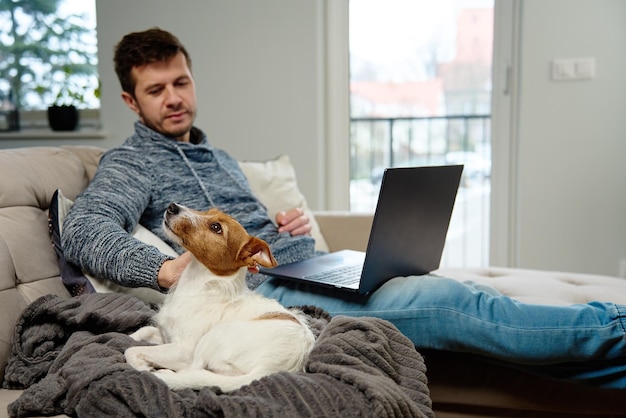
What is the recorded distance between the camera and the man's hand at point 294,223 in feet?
6.18

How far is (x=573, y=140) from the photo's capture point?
3113mm

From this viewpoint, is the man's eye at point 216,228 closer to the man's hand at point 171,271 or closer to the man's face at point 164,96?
the man's hand at point 171,271

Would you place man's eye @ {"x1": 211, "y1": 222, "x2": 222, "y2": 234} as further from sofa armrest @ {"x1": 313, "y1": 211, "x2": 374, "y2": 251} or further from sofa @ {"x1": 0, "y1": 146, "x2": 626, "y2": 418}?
sofa armrest @ {"x1": 313, "y1": 211, "x2": 374, "y2": 251}

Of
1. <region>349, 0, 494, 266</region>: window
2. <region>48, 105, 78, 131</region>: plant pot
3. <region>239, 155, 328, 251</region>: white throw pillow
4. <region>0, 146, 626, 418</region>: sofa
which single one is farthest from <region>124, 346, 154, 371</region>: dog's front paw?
<region>48, 105, 78, 131</region>: plant pot

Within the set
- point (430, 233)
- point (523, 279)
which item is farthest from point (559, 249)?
point (430, 233)

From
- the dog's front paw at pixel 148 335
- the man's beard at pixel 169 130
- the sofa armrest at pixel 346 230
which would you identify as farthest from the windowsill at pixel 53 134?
the dog's front paw at pixel 148 335

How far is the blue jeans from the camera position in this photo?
133 cm

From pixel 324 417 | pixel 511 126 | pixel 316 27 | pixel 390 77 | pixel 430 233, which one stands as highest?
pixel 316 27

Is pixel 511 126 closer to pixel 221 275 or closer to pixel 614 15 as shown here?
pixel 614 15

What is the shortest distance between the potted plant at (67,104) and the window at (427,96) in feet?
5.10

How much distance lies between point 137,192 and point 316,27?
1.94 m

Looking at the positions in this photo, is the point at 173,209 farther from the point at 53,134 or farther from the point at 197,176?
the point at 53,134

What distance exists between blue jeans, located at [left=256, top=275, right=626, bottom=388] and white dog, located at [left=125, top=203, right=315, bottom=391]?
39 cm

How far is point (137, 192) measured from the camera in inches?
63.0
